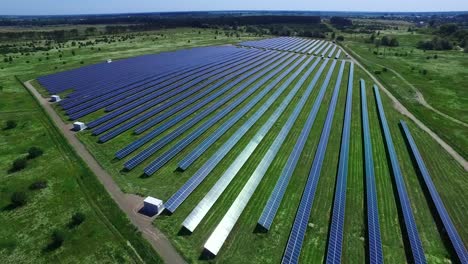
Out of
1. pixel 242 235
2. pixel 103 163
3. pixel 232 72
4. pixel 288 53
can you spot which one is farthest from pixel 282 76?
pixel 242 235

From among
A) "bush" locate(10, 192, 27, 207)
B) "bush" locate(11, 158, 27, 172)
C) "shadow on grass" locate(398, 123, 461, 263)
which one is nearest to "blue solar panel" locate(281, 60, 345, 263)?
"shadow on grass" locate(398, 123, 461, 263)

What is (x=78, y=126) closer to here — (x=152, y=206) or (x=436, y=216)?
(x=152, y=206)

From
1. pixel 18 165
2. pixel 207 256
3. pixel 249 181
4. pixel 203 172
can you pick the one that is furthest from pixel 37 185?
pixel 249 181

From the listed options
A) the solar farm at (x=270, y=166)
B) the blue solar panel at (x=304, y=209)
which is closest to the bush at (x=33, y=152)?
the solar farm at (x=270, y=166)

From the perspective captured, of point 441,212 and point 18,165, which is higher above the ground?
point 441,212

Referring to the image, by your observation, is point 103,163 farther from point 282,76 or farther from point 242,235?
point 282,76

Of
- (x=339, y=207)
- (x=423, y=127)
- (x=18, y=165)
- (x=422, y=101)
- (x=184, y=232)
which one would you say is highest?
(x=422, y=101)

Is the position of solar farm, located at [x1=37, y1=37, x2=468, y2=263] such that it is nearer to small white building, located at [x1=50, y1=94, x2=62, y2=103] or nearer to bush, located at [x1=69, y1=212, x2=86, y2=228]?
small white building, located at [x1=50, y1=94, x2=62, y2=103]
